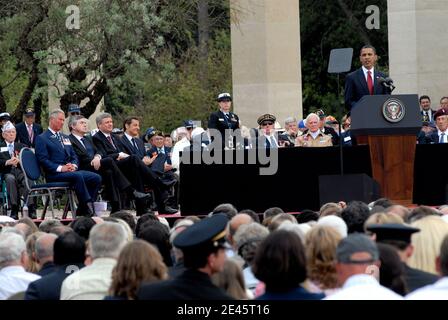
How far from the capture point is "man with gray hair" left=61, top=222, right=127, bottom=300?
7.62 metres

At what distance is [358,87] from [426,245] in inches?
371

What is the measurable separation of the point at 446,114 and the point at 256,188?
4347 mm

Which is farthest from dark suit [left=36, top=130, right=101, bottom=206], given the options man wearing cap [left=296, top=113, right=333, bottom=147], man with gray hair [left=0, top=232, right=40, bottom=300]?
man with gray hair [left=0, top=232, right=40, bottom=300]

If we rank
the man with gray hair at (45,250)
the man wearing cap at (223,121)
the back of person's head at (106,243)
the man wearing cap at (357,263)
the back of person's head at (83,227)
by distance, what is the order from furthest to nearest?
the man wearing cap at (223,121), the back of person's head at (83,227), the man with gray hair at (45,250), the back of person's head at (106,243), the man wearing cap at (357,263)

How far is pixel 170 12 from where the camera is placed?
24.3 m

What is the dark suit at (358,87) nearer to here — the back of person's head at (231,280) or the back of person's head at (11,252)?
the back of person's head at (11,252)

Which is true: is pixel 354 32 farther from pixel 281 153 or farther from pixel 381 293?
pixel 381 293

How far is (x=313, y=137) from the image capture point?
62.7 feet

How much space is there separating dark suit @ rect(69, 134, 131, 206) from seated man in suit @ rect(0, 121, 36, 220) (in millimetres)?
1769

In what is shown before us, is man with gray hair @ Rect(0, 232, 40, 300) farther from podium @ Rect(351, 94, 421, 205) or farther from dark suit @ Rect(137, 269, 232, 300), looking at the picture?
podium @ Rect(351, 94, 421, 205)

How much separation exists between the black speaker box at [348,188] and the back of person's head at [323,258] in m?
8.15

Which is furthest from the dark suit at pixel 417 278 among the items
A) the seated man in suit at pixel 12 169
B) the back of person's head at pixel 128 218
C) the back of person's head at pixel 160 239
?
the seated man in suit at pixel 12 169

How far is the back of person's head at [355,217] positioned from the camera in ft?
33.3

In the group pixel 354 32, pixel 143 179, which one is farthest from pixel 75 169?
pixel 354 32
